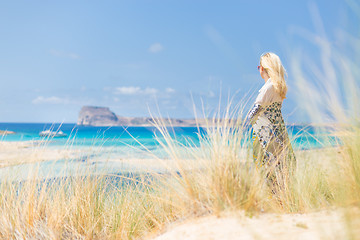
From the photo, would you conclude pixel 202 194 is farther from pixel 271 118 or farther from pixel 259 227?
pixel 271 118

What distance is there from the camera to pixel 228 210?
1.79 metres

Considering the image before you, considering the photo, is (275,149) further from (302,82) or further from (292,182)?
(302,82)

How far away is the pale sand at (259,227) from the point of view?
1.45 meters

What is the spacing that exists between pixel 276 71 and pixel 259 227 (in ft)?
5.95

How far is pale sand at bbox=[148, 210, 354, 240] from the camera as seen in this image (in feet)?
4.77

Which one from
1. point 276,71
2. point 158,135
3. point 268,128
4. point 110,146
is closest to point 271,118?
point 268,128

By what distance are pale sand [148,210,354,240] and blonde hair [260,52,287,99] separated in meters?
1.42

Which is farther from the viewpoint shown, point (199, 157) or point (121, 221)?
point (121, 221)

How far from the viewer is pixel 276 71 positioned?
9.61ft

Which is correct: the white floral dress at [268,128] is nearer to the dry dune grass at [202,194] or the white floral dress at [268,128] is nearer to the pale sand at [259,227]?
the dry dune grass at [202,194]

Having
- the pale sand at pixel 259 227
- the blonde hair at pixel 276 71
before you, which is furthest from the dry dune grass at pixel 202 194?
the blonde hair at pixel 276 71

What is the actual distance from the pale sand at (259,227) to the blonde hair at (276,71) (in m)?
1.42

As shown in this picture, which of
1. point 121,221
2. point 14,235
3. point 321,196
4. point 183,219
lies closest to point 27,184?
point 14,235

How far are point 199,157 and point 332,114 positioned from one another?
1.12m
